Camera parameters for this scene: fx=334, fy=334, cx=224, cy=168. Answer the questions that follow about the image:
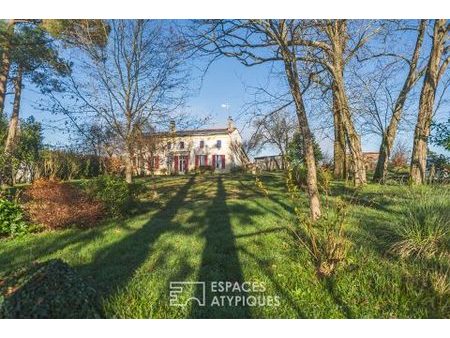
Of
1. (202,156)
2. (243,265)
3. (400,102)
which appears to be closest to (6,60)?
(243,265)

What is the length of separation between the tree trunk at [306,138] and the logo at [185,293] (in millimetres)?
2416

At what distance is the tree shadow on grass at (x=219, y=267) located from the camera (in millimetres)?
2812

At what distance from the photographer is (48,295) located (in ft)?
7.95

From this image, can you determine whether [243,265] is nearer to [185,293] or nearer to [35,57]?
[185,293]

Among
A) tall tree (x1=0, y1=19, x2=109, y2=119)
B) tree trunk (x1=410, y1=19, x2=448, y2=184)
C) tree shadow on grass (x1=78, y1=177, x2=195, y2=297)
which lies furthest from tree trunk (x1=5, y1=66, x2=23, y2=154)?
tree trunk (x1=410, y1=19, x2=448, y2=184)

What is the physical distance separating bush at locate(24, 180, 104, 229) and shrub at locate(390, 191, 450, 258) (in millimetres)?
5860

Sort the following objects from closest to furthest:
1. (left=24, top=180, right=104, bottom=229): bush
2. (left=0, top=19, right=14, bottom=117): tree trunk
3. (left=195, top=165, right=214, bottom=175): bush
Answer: (left=24, top=180, right=104, bottom=229): bush
(left=0, top=19, right=14, bottom=117): tree trunk
(left=195, top=165, right=214, bottom=175): bush

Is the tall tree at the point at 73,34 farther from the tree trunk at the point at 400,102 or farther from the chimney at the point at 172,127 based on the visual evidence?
the tree trunk at the point at 400,102

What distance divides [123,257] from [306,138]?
10.7 ft

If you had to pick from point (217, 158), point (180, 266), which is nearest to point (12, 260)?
point (180, 266)

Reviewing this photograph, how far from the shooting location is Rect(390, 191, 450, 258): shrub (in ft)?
12.9

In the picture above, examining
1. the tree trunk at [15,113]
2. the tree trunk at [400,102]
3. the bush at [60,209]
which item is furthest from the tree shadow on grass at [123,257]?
the tree trunk at [400,102]

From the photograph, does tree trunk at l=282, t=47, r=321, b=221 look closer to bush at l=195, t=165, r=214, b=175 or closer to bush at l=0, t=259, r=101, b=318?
bush at l=0, t=259, r=101, b=318
